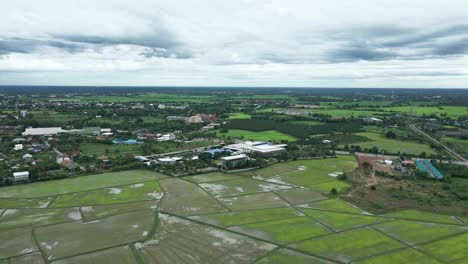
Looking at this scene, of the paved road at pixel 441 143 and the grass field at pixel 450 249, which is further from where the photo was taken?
the paved road at pixel 441 143

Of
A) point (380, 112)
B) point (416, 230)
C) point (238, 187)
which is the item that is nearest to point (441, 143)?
point (416, 230)

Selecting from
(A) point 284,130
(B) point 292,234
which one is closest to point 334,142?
(A) point 284,130

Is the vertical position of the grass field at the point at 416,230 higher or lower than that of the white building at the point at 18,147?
lower

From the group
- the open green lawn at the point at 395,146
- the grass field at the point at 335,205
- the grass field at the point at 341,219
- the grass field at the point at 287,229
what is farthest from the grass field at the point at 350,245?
the open green lawn at the point at 395,146

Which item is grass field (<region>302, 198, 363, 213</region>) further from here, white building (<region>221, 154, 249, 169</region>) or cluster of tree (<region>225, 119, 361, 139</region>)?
cluster of tree (<region>225, 119, 361, 139</region>)

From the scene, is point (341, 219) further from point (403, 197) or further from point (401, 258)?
point (403, 197)

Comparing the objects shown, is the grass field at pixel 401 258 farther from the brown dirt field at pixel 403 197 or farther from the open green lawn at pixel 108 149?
the open green lawn at pixel 108 149
